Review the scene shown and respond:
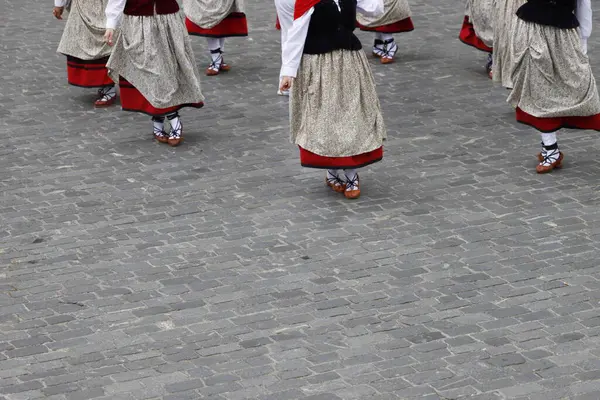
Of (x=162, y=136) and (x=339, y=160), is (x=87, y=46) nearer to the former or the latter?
(x=162, y=136)

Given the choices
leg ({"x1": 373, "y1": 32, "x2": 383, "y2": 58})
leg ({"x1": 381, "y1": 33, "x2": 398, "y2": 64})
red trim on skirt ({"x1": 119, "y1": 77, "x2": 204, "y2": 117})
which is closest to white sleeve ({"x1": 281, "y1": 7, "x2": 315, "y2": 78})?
red trim on skirt ({"x1": 119, "y1": 77, "x2": 204, "y2": 117})

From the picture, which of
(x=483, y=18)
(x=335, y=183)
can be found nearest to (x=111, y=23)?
(x=335, y=183)

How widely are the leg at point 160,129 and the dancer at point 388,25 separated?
2839 mm

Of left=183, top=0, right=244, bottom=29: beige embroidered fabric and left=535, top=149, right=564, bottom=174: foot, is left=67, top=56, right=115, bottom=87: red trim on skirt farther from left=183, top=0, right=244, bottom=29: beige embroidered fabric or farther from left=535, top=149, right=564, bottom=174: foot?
left=535, top=149, right=564, bottom=174: foot

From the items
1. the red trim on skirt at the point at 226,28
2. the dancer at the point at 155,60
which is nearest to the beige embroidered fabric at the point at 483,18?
the red trim on skirt at the point at 226,28

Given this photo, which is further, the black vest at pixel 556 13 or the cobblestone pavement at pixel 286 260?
the black vest at pixel 556 13

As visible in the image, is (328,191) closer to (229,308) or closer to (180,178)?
(180,178)

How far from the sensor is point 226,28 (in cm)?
1172

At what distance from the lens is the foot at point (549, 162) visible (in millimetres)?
8711

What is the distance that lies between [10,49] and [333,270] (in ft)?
23.1

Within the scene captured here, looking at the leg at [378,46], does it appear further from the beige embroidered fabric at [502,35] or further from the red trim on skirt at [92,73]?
the red trim on skirt at [92,73]

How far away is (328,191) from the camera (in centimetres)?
858

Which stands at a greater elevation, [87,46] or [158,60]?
[158,60]

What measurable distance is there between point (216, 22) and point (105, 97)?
1.40 metres
